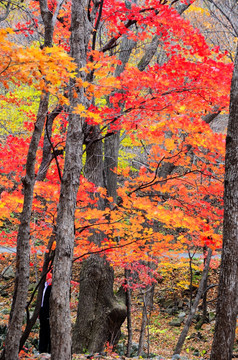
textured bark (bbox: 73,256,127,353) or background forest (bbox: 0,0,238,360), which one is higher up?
background forest (bbox: 0,0,238,360)

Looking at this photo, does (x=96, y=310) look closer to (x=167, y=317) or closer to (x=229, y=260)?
(x=229, y=260)

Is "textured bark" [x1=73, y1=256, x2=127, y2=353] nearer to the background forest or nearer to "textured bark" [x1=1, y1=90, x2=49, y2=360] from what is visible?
the background forest

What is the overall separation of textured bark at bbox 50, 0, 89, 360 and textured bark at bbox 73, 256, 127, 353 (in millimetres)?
4176

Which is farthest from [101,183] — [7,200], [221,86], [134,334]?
[134,334]

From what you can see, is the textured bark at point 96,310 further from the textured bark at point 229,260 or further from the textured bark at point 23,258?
the textured bark at point 229,260

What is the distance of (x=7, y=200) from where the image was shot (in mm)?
6926

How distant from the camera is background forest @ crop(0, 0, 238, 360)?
4.35 metres

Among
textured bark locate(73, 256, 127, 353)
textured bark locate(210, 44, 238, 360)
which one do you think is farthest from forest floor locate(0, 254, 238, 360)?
textured bark locate(210, 44, 238, 360)

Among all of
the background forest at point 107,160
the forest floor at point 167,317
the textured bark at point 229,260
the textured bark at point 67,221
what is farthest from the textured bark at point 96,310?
the textured bark at point 229,260

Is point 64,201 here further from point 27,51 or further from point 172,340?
point 172,340

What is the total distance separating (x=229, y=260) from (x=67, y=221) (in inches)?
85.0

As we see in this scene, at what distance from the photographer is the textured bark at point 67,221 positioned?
13.8 feet

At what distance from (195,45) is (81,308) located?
737 cm

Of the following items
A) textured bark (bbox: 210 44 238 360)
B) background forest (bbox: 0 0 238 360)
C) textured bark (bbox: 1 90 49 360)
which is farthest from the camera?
textured bark (bbox: 1 90 49 360)
